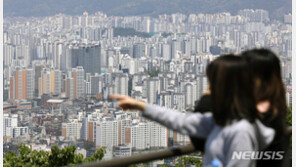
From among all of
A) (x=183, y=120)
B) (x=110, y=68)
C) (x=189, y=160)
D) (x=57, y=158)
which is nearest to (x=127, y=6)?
(x=110, y=68)

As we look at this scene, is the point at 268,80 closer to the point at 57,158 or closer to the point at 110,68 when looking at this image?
the point at 57,158

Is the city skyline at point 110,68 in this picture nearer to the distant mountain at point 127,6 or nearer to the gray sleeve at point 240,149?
the distant mountain at point 127,6

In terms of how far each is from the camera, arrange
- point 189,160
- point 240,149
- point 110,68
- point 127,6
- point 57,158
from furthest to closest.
Result: point 127,6 < point 110,68 < point 57,158 < point 189,160 < point 240,149

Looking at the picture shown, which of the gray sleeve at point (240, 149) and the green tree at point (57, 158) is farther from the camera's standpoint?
the green tree at point (57, 158)

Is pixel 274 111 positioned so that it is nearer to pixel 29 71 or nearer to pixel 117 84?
pixel 117 84

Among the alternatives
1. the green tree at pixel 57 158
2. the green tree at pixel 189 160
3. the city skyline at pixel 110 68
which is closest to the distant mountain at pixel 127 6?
the city skyline at pixel 110 68
